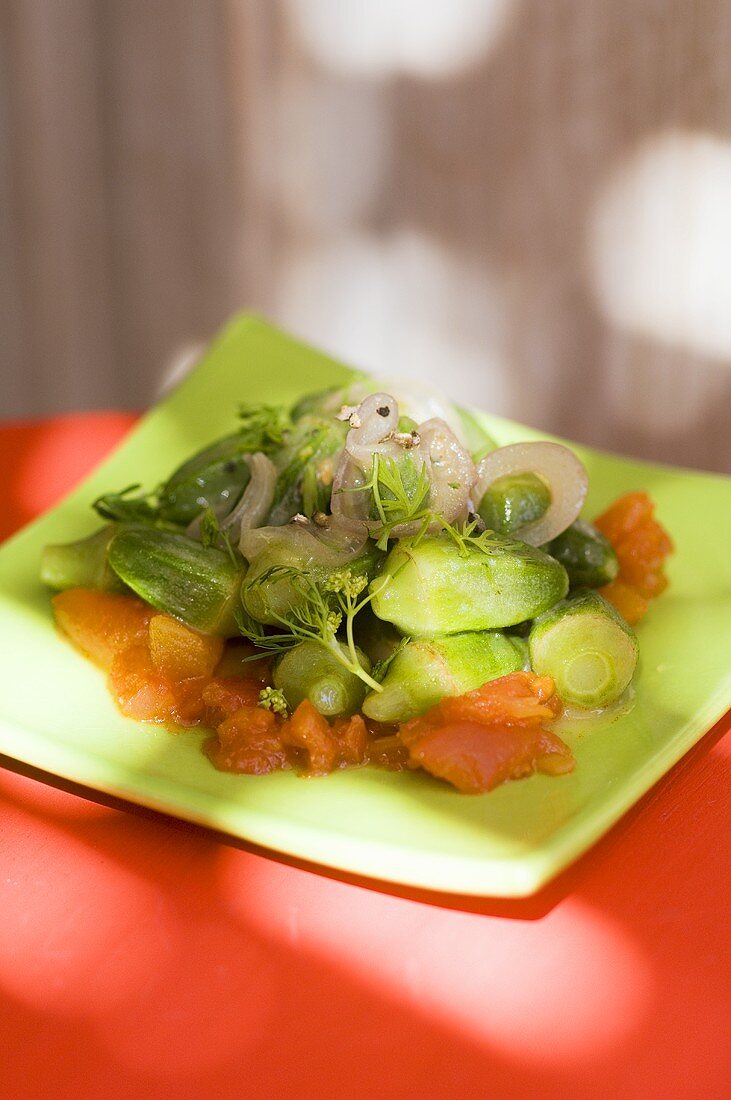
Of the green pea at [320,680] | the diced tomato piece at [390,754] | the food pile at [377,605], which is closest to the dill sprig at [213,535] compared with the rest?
the food pile at [377,605]

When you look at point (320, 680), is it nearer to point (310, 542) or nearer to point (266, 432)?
point (310, 542)

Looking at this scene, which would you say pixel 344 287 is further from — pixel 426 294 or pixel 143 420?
pixel 143 420

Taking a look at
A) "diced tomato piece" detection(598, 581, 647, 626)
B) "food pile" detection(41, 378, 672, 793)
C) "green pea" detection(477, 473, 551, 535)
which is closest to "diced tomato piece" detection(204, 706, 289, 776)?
"food pile" detection(41, 378, 672, 793)

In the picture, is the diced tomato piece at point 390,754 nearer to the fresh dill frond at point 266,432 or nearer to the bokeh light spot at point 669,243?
the fresh dill frond at point 266,432

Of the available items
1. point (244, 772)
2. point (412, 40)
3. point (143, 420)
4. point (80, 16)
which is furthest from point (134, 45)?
point (244, 772)

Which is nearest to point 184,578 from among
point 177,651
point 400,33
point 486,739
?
point 177,651

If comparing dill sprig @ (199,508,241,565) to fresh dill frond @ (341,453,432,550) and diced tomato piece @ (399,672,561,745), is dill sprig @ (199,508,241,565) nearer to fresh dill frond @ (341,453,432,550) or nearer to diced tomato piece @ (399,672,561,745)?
fresh dill frond @ (341,453,432,550)

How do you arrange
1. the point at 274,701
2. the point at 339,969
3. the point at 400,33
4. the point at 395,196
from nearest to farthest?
1. the point at 339,969
2. the point at 274,701
3. the point at 400,33
4. the point at 395,196
